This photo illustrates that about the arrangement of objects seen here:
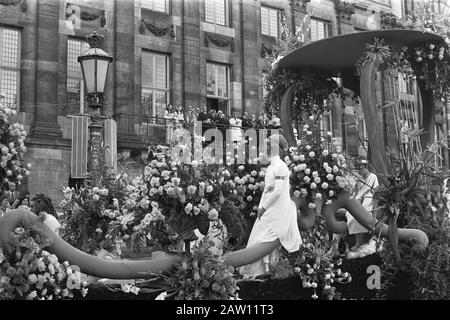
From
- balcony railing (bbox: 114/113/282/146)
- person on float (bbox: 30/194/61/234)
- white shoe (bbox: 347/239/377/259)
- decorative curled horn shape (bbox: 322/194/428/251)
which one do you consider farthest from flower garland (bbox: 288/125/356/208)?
balcony railing (bbox: 114/113/282/146)

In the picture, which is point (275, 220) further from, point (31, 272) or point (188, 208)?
point (31, 272)

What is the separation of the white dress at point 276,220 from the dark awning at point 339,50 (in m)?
2.60

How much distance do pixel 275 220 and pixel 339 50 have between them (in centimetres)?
357

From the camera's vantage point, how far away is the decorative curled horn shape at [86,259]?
5086 mm

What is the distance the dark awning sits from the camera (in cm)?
910

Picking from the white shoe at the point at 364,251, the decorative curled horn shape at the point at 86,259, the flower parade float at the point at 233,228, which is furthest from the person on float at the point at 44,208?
the white shoe at the point at 364,251

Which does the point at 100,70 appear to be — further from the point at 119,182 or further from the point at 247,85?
the point at 247,85

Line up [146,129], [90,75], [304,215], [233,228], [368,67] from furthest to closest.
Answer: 1. [146,129]
2. [90,75]
3. [368,67]
4. [304,215]
5. [233,228]

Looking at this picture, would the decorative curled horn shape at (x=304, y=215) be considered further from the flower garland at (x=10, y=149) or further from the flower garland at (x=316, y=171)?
the flower garland at (x=10, y=149)

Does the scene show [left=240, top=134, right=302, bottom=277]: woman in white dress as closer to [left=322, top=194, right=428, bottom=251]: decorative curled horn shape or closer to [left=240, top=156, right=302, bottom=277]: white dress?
[left=240, top=156, right=302, bottom=277]: white dress

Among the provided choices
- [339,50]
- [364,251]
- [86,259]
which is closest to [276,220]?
[364,251]

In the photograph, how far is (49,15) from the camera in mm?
20141

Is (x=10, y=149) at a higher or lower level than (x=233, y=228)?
higher

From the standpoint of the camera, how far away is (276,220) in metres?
7.29
